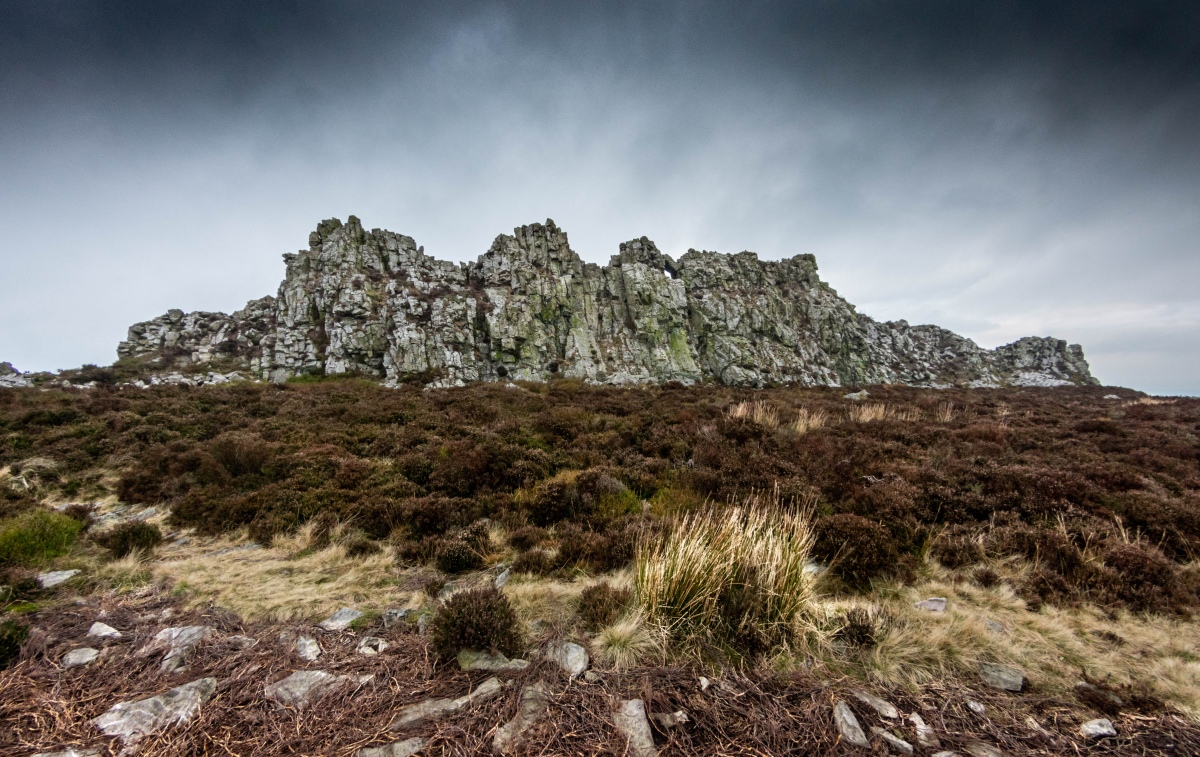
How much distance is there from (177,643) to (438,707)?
267 centimetres

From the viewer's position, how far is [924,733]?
2738 mm

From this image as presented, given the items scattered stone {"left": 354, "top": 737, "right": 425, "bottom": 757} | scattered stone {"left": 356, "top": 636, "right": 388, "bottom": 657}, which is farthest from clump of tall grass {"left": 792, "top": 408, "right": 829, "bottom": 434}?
scattered stone {"left": 354, "top": 737, "right": 425, "bottom": 757}

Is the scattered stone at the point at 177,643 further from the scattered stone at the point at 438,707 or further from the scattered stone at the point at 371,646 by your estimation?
the scattered stone at the point at 438,707

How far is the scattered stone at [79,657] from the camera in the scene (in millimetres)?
3305

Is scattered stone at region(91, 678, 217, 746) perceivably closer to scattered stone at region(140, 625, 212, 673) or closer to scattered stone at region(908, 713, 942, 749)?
scattered stone at region(140, 625, 212, 673)

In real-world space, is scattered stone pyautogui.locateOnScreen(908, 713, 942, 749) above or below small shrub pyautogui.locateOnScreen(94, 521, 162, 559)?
above

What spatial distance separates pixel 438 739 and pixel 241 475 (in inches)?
361

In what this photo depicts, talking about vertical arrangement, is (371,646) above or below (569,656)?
below

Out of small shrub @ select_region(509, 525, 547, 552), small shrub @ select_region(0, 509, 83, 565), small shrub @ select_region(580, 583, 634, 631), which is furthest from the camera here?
small shrub @ select_region(509, 525, 547, 552)

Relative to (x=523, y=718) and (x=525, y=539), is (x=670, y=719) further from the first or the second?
(x=525, y=539)

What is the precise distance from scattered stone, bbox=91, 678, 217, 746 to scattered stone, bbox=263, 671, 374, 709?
0.41 meters

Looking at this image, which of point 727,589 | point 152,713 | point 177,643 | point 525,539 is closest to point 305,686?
point 152,713

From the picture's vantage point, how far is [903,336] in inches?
2677

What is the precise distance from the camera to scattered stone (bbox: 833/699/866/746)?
264 centimetres
